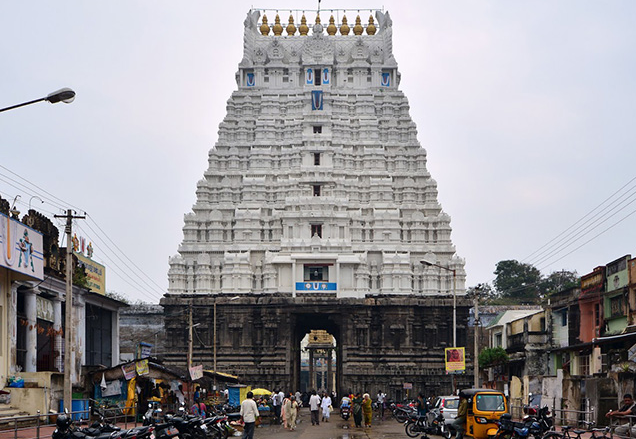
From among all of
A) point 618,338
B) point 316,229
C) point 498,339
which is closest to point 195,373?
point 618,338

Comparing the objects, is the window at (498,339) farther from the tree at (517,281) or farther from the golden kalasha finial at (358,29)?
the tree at (517,281)

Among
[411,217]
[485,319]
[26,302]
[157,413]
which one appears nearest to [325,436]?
[157,413]

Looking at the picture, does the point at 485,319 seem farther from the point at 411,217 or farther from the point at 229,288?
the point at 229,288

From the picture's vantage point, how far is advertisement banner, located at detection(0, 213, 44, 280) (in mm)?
35750

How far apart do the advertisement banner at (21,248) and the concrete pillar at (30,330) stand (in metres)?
1.41

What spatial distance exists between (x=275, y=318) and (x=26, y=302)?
3782 cm

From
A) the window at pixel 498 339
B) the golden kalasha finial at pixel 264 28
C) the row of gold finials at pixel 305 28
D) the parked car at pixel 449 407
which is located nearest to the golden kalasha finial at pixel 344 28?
the row of gold finials at pixel 305 28

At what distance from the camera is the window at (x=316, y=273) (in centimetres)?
7900

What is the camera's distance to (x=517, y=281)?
134 meters

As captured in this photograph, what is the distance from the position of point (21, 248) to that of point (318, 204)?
45.0 metres

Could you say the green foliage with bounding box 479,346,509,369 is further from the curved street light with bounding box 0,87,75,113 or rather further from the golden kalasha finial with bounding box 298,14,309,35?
the curved street light with bounding box 0,87,75,113

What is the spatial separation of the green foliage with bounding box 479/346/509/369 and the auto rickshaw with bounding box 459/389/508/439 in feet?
114

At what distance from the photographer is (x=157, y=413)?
35.3 metres

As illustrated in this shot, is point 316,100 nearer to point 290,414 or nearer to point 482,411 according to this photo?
point 290,414
